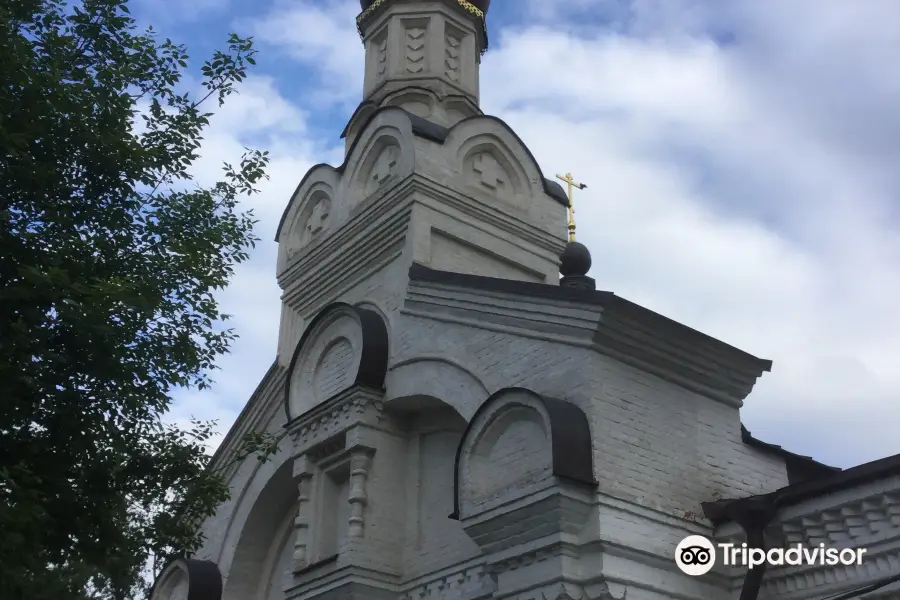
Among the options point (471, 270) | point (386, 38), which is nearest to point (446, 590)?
point (471, 270)

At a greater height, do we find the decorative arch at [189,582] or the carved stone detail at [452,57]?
the carved stone detail at [452,57]

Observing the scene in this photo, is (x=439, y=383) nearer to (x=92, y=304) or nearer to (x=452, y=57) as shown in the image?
(x=92, y=304)

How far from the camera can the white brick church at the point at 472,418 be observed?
7.23 metres

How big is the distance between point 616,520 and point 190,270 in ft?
12.3

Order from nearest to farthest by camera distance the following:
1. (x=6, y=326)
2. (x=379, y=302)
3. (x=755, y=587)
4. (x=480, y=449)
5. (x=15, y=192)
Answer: (x=6, y=326) < (x=15, y=192) < (x=755, y=587) < (x=480, y=449) < (x=379, y=302)

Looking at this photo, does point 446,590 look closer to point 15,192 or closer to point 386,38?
point 15,192

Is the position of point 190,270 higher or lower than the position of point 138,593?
lower

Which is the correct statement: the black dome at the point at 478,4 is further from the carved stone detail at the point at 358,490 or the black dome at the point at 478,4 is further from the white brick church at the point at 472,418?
the carved stone detail at the point at 358,490

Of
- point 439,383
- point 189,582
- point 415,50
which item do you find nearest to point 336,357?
point 439,383

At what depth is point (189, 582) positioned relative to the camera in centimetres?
1188

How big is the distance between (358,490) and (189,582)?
350 centimetres

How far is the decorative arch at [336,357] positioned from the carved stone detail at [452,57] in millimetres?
4797

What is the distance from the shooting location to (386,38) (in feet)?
47.5

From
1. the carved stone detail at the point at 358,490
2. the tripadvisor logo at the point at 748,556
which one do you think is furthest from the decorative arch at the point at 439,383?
the tripadvisor logo at the point at 748,556
